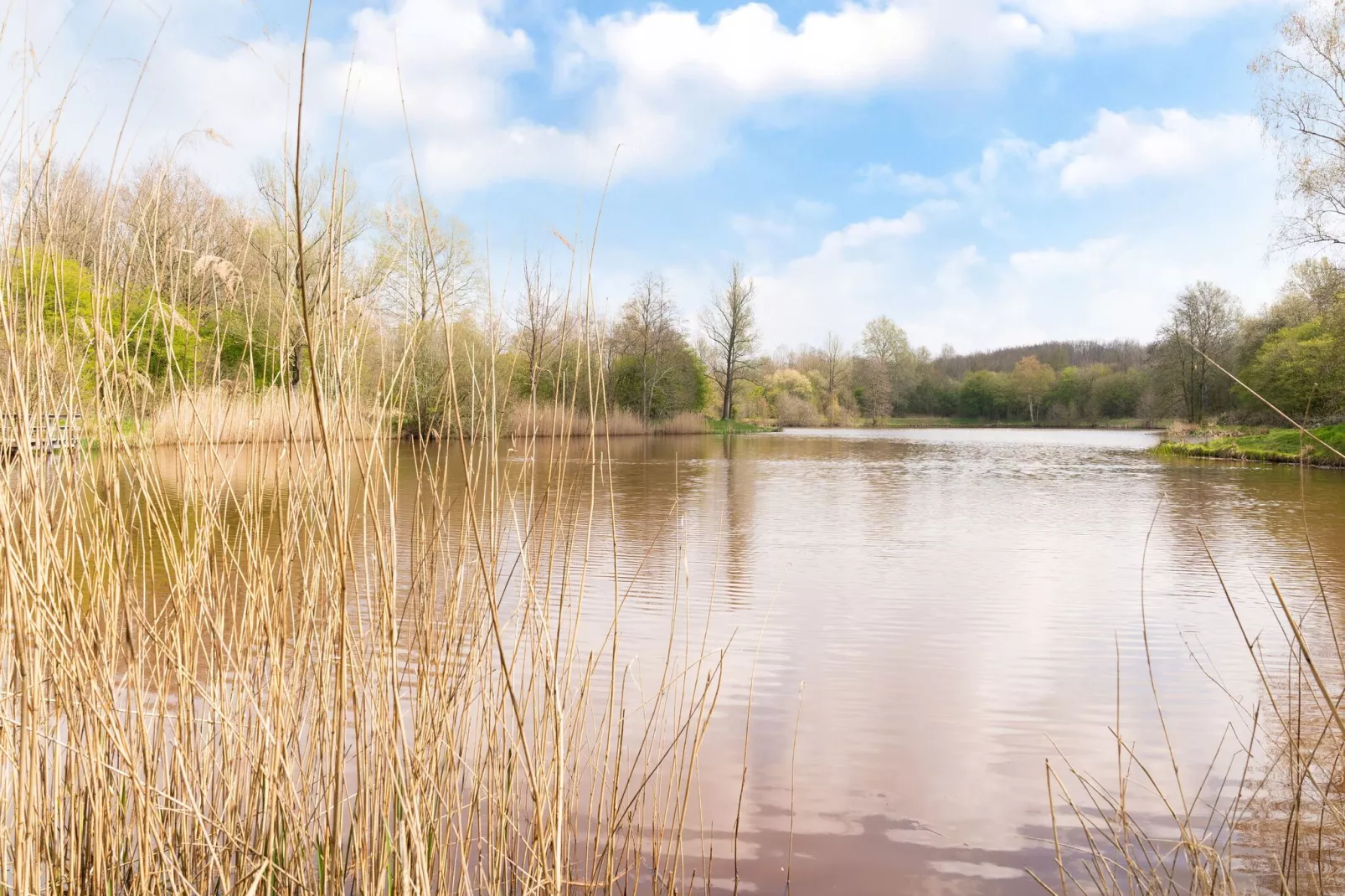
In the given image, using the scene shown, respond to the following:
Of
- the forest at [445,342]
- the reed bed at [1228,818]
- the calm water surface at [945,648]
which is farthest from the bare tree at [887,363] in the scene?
the reed bed at [1228,818]

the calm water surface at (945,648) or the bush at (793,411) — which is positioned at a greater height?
the bush at (793,411)

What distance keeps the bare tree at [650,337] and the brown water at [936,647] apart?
20.1 m

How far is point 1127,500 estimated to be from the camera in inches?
444

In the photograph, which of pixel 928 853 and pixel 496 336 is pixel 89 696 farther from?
pixel 928 853

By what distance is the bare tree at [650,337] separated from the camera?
103 ft

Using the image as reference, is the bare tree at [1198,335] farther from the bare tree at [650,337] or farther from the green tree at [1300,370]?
the bare tree at [650,337]

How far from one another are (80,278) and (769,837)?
2.35 m

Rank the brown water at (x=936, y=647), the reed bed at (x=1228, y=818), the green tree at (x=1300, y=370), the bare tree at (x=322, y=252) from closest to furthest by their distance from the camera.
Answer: the bare tree at (x=322, y=252) → the reed bed at (x=1228, y=818) → the brown water at (x=936, y=647) → the green tree at (x=1300, y=370)

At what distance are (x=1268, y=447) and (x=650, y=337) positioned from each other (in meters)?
19.6

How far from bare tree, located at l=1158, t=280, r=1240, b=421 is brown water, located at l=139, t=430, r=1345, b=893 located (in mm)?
25235

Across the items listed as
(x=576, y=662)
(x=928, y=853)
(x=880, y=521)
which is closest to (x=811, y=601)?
(x=576, y=662)

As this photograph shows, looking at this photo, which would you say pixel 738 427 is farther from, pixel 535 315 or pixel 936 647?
pixel 535 315

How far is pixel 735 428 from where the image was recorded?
122 ft

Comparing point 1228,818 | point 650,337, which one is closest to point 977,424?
point 650,337
